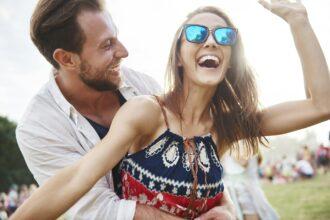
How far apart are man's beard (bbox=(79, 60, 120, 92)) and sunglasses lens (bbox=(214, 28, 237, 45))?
1134 mm

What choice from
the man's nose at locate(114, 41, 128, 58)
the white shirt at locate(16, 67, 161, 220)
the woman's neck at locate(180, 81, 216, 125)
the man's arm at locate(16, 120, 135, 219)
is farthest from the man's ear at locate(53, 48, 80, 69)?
the woman's neck at locate(180, 81, 216, 125)

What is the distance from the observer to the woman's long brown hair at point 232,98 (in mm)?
3383

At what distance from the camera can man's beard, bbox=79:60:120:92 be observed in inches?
161

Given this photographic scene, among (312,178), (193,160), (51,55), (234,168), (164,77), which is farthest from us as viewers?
(312,178)

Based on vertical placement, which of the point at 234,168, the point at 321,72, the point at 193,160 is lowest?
the point at 234,168

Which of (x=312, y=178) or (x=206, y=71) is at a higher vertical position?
(x=206, y=71)

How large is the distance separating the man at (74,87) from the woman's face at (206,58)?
93 centimetres

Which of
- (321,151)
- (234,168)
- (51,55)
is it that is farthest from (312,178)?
(51,55)

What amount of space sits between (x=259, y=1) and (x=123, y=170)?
4.71 feet

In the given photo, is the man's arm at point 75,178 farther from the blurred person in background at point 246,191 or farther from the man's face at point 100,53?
the blurred person in background at point 246,191

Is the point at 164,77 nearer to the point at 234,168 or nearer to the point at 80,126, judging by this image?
the point at 80,126

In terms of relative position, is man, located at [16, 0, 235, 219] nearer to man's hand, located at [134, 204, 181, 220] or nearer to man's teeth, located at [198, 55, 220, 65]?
man's hand, located at [134, 204, 181, 220]

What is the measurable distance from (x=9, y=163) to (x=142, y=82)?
4284 cm

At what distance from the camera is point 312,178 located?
23.0 meters
